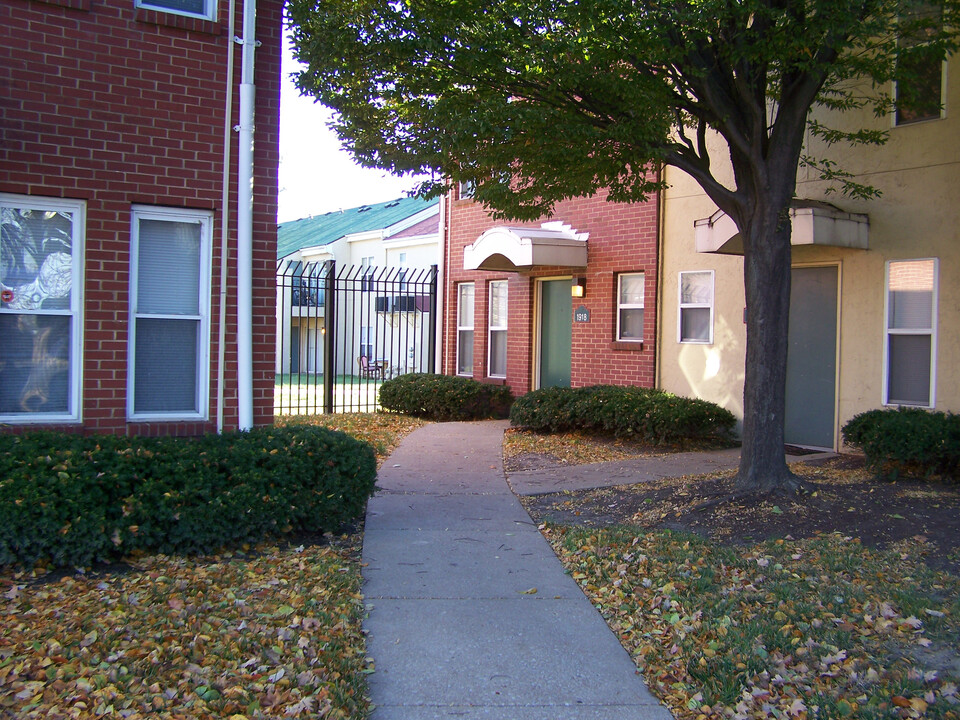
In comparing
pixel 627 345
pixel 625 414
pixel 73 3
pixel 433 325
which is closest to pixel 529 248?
pixel 627 345

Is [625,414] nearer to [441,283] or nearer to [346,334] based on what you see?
[441,283]

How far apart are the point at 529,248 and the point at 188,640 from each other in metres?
9.43

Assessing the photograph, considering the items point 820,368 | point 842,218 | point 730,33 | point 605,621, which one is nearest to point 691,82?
point 730,33

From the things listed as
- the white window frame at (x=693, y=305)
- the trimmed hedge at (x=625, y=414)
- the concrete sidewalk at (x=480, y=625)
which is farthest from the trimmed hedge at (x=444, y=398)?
the concrete sidewalk at (x=480, y=625)

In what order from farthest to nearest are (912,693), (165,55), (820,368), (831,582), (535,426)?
(535,426)
(820,368)
(165,55)
(831,582)
(912,693)

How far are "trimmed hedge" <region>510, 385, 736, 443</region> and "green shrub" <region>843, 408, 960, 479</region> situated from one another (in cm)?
228

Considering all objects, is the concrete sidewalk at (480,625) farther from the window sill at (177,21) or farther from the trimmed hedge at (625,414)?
the window sill at (177,21)

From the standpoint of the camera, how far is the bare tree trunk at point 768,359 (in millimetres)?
7227

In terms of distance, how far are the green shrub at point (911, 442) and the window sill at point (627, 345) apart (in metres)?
4.22

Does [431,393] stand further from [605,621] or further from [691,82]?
[605,621]

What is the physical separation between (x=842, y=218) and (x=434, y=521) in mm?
5791

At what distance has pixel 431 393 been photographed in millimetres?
13750

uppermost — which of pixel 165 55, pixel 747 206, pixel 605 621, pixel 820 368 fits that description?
pixel 165 55

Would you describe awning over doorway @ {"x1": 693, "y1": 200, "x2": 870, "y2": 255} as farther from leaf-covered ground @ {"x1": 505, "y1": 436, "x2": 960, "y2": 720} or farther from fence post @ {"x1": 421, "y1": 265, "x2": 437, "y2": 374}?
fence post @ {"x1": 421, "y1": 265, "x2": 437, "y2": 374}
